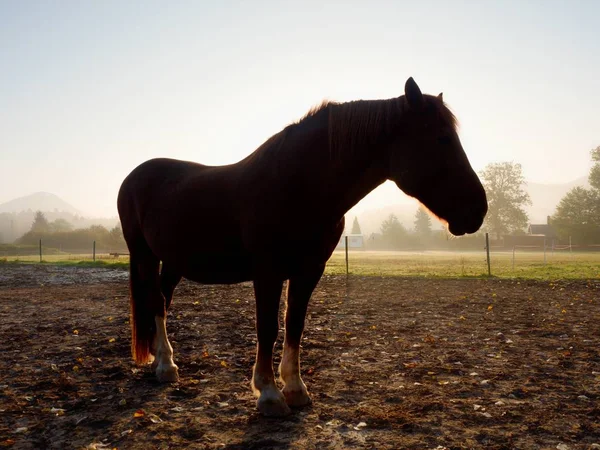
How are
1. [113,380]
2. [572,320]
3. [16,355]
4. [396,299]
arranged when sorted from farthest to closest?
1. [396,299]
2. [572,320]
3. [16,355]
4. [113,380]

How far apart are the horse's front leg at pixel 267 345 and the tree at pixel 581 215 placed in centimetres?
6768

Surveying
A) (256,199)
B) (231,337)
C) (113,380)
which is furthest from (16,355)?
(256,199)

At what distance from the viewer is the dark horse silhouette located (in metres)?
3.35

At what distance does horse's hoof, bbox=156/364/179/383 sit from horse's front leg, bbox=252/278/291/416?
48.4 inches

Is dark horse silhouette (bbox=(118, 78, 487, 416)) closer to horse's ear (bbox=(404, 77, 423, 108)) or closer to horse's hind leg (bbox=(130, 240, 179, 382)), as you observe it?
horse's ear (bbox=(404, 77, 423, 108))

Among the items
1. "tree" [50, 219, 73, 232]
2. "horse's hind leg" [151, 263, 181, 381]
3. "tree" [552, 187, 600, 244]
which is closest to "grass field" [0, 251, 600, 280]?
"horse's hind leg" [151, 263, 181, 381]

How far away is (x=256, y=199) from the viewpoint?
363 cm

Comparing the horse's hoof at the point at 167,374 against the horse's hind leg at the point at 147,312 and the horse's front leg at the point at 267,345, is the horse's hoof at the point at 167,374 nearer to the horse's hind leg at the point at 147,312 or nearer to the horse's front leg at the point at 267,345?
the horse's hind leg at the point at 147,312

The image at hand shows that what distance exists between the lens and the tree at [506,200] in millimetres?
81438

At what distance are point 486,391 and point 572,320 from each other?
4908mm

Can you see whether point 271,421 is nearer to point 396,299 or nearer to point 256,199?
point 256,199

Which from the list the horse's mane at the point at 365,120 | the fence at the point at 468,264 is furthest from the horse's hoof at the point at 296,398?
the fence at the point at 468,264

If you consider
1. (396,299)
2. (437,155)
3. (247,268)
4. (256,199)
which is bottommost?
(396,299)

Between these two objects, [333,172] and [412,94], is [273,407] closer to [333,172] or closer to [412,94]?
[333,172]
